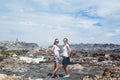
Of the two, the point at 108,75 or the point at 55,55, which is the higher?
the point at 55,55

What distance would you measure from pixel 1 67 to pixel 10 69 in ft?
6.14

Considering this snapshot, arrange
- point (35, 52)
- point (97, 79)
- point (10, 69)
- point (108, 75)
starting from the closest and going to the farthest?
point (97, 79)
point (108, 75)
point (10, 69)
point (35, 52)

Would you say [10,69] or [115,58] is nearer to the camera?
[10,69]

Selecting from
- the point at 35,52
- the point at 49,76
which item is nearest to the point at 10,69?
the point at 49,76

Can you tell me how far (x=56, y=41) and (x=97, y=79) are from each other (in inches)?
154

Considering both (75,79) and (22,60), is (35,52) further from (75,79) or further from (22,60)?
(75,79)

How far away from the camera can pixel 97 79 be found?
84.4ft

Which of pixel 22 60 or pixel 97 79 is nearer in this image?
pixel 97 79

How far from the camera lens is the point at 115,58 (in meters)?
50.2

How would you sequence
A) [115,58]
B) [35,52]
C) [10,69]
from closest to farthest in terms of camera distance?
[10,69] → [115,58] → [35,52]

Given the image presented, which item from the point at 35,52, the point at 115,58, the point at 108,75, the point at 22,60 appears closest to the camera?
the point at 108,75

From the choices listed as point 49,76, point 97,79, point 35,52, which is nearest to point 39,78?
point 49,76

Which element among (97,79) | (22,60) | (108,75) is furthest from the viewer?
(22,60)

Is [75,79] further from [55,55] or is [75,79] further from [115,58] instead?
[115,58]
